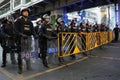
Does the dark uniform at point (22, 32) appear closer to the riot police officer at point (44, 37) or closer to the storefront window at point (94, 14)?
the riot police officer at point (44, 37)

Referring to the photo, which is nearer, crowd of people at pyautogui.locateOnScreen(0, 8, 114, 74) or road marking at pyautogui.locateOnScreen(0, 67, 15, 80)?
road marking at pyautogui.locateOnScreen(0, 67, 15, 80)

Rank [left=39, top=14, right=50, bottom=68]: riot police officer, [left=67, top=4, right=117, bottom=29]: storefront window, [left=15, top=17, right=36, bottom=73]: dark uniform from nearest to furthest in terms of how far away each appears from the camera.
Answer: [left=15, top=17, right=36, bottom=73]: dark uniform → [left=39, top=14, right=50, bottom=68]: riot police officer → [left=67, top=4, right=117, bottom=29]: storefront window

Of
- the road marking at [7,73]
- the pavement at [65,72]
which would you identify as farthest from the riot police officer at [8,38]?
the road marking at [7,73]

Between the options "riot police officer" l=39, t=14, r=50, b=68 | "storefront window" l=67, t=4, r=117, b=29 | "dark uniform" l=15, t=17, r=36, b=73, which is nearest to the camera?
"dark uniform" l=15, t=17, r=36, b=73

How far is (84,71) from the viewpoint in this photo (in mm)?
8750

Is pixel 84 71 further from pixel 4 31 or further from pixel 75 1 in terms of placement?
pixel 75 1

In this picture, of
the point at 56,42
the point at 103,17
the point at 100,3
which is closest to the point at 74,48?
the point at 56,42

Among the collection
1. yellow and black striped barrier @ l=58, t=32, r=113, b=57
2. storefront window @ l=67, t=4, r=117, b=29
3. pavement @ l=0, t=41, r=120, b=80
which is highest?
storefront window @ l=67, t=4, r=117, b=29

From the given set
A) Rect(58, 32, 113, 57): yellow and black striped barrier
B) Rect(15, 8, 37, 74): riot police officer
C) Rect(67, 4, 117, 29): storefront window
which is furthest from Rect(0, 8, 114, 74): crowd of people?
Rect(67, 4, 117, 29): storefront window

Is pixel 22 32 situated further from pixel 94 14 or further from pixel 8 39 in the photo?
pixel 94 14

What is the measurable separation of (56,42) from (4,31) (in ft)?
6.21

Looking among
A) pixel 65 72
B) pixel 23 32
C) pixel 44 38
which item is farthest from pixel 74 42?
pixel 23 32

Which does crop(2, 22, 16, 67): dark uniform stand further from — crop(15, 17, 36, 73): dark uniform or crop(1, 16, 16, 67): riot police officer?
crop(15, 17, 36, 73): dark uniform

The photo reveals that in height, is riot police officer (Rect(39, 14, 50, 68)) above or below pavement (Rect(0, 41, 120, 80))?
above
